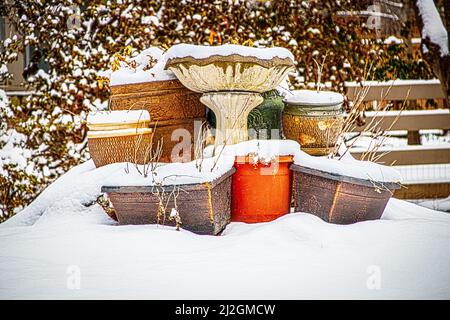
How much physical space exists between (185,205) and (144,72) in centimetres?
144

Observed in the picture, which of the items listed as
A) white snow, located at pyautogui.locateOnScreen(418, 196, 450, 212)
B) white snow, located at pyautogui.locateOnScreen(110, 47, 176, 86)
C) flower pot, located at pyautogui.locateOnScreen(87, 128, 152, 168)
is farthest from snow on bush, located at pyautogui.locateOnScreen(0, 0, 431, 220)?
flower pot, located at pyautogui.locateOnScreen(87, 128, 152, 168)

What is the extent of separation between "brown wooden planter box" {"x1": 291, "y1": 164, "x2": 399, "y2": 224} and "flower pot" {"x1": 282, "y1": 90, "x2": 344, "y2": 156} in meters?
0.47

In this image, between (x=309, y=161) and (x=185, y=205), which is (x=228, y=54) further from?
(x=185, y=205)

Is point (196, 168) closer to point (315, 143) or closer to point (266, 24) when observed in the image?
point (315, 143)

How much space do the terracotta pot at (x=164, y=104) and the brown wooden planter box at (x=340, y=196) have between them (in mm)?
1169

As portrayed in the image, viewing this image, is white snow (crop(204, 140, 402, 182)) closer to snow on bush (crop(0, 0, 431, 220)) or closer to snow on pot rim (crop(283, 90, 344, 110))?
snow on pot rim (crop(283, 90, 344, 110))

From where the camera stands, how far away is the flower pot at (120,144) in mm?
3900

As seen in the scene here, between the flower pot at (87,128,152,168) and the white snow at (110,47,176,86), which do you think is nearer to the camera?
the flower pot at (87,128,152,168)

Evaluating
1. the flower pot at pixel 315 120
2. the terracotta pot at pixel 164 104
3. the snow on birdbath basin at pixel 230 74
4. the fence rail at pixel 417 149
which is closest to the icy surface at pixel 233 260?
the flower pot at pixel 315 120

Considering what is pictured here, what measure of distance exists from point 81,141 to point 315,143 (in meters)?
3.23

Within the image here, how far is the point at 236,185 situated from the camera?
11.7 ft

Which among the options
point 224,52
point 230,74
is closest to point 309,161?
point 230,74

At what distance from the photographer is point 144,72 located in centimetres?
420

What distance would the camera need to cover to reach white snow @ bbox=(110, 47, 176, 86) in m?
4.17
